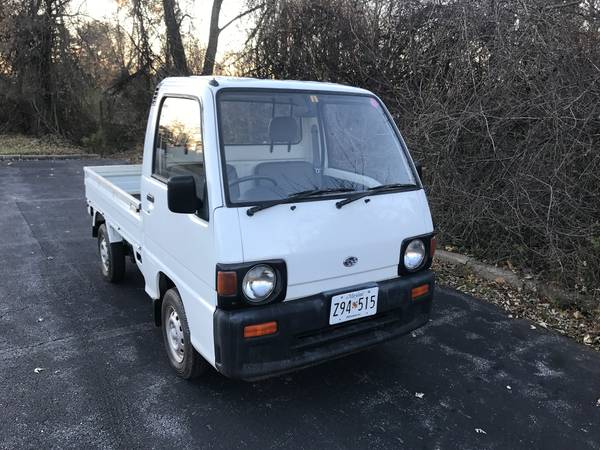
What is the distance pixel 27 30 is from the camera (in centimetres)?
1484

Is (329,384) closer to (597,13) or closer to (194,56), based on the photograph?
(597,13)

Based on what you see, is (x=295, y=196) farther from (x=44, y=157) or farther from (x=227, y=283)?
(x=44, y=157)

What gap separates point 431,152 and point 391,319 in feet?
10.9

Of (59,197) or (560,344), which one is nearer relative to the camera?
(560,344)

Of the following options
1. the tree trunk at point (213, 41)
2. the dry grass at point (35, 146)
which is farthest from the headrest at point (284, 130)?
the dry grass at point (35, 146)

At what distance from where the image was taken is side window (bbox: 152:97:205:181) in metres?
2.91

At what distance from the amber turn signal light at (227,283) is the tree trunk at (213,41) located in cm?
1233

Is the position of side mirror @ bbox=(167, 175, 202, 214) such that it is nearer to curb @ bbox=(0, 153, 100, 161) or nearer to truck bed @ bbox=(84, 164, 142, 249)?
truck bed @ bbox=(84, 164, 142, 249)

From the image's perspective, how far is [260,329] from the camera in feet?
8.38

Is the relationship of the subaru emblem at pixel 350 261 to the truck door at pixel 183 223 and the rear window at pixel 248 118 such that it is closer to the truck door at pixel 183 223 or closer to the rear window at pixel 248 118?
the truck door at pixel 183 223

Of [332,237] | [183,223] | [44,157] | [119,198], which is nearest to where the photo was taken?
[332,237]

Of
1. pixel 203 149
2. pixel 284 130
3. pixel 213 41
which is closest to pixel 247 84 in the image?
pixel 284 130

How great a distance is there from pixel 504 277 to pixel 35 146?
1512 centimetres

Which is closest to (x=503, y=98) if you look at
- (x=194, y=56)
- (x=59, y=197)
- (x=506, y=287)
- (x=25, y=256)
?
(x=506, y=287)
